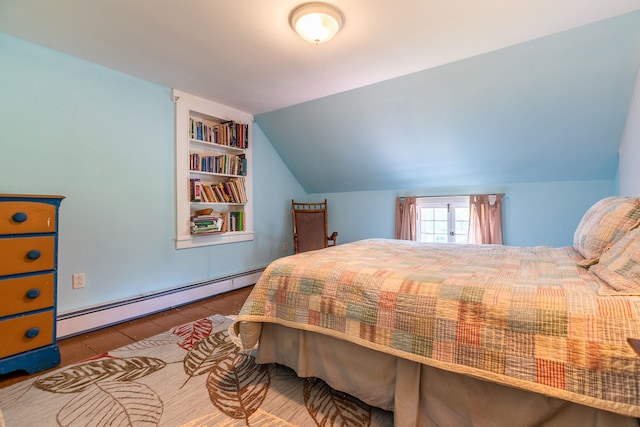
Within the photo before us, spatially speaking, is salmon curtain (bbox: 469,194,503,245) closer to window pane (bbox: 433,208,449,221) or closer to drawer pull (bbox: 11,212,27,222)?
window pane (bbox: 433,208,449,221)

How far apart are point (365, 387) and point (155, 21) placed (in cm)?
252

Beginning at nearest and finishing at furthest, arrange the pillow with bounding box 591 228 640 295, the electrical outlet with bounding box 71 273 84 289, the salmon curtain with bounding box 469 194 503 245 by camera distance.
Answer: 1. the pillow with bounding box 591 228 640 295
2. the electrical outlet with bounding box 71 273 84 289
3. the salmon curtain with bounding box 469 194 503 245

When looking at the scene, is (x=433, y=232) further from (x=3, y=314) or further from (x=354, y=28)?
(x=3, y=314)

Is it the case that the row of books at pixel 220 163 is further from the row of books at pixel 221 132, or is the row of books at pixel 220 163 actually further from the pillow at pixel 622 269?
the pillow at pixel 622 269

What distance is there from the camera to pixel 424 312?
113 cm

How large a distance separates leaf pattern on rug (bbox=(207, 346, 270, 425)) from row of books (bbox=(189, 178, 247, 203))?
1.81 meters

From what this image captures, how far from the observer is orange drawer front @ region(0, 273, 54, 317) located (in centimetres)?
Answer: 162

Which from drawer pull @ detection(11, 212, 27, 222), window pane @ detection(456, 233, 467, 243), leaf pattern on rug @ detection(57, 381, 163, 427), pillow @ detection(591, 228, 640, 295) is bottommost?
leaf pattern on rug @ detection(57, 381, 163, 427)

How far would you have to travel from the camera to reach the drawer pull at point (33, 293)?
1695 millimetres

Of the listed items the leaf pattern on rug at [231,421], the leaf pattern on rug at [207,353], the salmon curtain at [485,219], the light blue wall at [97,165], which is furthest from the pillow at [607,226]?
the light blue wall at [97,165]

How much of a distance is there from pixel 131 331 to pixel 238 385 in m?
1.34

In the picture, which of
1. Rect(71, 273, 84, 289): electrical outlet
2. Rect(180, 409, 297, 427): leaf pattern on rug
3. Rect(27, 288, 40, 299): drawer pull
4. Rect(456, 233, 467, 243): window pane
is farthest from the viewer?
Rect(456, 233, 467, 243): window pane

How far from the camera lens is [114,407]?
1.42 metres

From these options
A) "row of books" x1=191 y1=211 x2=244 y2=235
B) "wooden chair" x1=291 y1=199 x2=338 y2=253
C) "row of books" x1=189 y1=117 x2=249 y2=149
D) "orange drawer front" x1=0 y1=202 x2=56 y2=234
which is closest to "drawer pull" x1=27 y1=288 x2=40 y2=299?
"orange drawer front" x1=0 y1=202 x2=56 y2=234
